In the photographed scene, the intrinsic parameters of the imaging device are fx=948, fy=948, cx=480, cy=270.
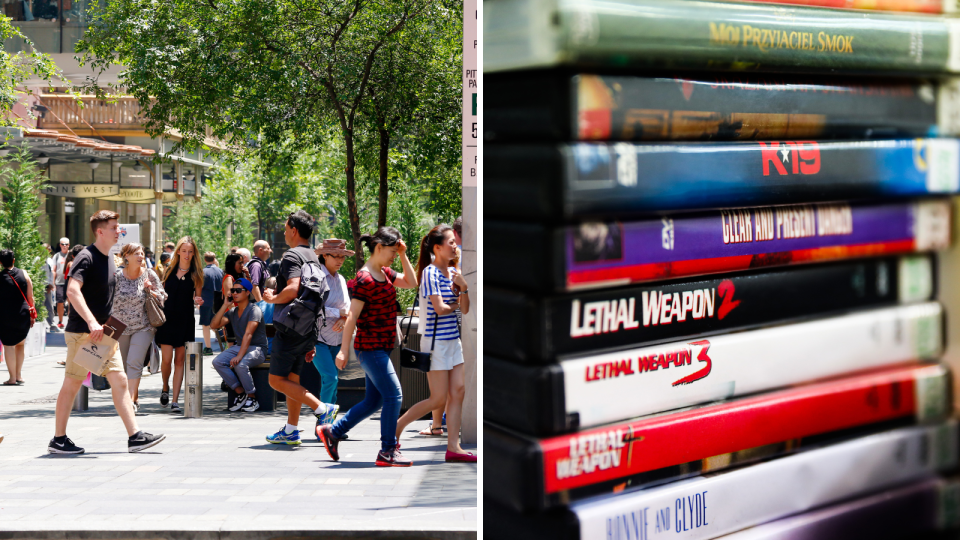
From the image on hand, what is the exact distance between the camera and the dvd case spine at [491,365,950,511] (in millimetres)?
2027

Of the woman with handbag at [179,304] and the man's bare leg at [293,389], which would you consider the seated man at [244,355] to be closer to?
the woman with handbag at [179,304]

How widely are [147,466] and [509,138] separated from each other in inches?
218

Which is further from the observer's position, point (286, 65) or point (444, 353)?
point (286, 65)

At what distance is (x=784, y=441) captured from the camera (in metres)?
2.31

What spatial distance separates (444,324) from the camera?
671 cm

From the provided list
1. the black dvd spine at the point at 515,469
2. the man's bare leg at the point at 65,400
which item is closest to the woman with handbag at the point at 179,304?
the man's bare leg at the point at 65,400

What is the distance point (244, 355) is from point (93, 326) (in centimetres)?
286

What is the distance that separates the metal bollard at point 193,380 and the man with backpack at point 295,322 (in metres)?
1.73

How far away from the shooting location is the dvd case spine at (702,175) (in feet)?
6.32

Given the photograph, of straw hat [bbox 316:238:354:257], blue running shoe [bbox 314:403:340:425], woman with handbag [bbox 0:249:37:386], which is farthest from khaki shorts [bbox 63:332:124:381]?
woman with handbag [bbox 0:249:37:386]

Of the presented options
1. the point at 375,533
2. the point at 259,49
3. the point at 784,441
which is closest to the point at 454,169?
the point at 259,49

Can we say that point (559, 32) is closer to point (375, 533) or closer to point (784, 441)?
point (784, 441)

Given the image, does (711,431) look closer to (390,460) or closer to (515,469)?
(515,469)

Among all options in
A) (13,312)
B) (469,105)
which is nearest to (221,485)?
(469,105)
